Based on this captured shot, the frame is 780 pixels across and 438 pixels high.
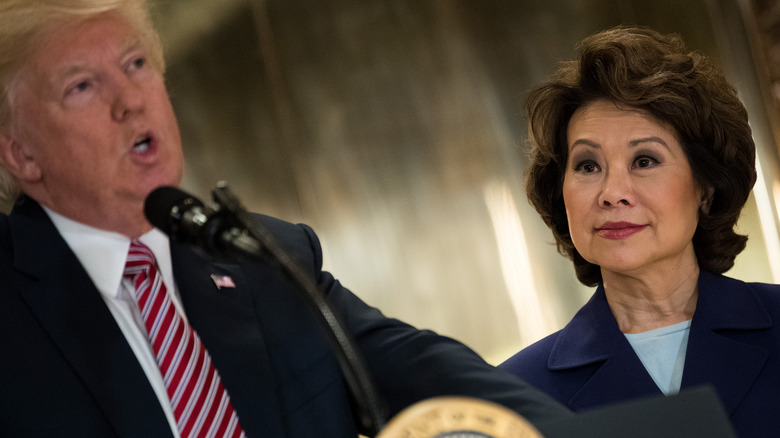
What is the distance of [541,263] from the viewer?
3598mm

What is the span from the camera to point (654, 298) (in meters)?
2.09

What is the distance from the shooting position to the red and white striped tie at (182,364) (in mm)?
1170

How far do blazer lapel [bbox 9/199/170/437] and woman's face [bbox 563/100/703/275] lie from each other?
3.93 feet

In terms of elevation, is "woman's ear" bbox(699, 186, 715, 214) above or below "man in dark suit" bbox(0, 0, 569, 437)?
below

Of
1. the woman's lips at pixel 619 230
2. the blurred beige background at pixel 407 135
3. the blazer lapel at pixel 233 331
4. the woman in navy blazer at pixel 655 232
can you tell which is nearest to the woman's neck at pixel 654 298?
the woman in navy blazer at pixel 655 232

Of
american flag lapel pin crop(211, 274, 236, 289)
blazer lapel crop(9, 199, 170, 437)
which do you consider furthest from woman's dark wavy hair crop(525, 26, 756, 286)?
blazer lapel crop(9, 199, 170, 437)

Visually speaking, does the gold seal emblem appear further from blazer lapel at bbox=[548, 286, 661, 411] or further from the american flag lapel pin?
blazer lapel at bbox=[548, 286, 661, 411]

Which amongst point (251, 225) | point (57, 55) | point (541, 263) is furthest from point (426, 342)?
point (541, 263)

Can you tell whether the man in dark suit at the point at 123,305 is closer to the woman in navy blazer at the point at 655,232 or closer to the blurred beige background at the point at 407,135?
the woman in navy blazer at the point at 655,232

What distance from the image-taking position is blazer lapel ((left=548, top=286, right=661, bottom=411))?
1968 millimetres

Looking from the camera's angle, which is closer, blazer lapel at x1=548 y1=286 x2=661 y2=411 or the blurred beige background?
blazer lapel at x1=548 y1=286 x2=661 y2=411

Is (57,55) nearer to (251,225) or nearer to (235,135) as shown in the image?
(251,225)

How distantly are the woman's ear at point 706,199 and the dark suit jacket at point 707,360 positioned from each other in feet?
0.59

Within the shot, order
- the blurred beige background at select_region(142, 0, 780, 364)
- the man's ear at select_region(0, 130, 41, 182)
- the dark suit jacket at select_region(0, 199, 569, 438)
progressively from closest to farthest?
1. the dark suit jacket at select_region(0, 199, 569, 438)
2. the man's ear at select_region(0, 130, 41, 182)
3. the blurred beige background at select_region(142, 0, 780, 364)
